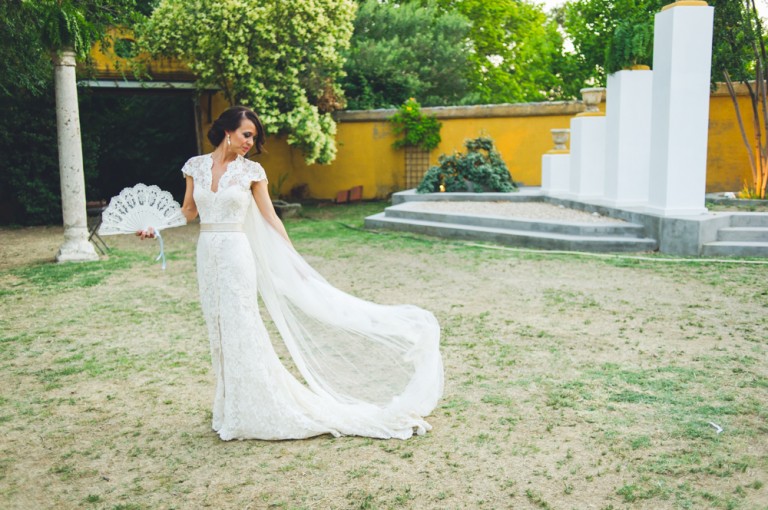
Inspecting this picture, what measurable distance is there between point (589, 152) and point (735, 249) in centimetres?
412

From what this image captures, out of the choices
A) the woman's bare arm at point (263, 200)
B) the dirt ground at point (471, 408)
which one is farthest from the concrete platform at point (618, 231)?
the woman's bare arm at point (263, 200)

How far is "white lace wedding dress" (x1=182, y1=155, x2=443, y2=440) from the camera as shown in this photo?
3.68 metres

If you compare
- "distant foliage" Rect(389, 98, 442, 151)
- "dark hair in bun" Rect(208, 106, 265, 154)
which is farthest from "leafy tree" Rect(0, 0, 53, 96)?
"distant foliage" Rect(389, 98, 442, 151)

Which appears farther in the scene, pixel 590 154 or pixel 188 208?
pixel 590 154

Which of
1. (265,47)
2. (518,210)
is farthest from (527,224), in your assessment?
(265,47)

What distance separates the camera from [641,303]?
648cm

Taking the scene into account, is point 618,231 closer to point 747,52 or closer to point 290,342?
point 747,52

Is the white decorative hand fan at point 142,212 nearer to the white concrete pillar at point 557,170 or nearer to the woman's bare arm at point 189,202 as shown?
the woman's bare arm at point 189,202

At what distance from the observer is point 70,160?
941cm

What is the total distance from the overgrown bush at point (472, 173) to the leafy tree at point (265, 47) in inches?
106

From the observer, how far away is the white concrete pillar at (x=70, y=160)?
30.6 feet

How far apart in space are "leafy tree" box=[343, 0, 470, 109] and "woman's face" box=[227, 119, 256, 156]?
1610 cm

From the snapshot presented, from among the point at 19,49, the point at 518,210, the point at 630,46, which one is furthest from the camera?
the point at 518,210

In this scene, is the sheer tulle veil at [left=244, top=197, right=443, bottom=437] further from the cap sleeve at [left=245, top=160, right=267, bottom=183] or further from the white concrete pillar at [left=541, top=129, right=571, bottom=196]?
the white concrete pillar at [left=541, top=129, right=571, bottom=196]
